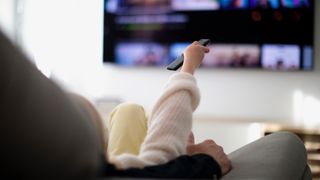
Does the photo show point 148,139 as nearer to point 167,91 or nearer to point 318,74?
point 167,91

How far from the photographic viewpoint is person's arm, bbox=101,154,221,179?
1.90ft

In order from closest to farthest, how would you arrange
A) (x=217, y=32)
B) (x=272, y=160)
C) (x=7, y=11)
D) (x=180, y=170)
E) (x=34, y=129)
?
1. (x=34, y=129)
2. (x=180, y=170)
3. (x=272, y=160)
4. (x=217, y=32)
5. (x=7, y=11)

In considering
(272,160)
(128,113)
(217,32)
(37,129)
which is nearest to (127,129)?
(128,113)

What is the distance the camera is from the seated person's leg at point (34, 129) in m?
0.38

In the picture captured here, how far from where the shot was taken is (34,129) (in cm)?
38

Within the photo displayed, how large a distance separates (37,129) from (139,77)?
2.72 m

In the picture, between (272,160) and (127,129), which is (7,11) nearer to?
(127,129)

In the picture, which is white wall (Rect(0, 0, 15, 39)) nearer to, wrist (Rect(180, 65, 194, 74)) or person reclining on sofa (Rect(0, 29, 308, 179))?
wrist (Rect(180, 65, 194, 74))

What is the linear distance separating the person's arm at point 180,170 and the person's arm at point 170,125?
29 mm

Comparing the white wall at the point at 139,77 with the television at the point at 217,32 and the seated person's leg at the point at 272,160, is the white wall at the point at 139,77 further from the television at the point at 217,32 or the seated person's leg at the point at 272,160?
the seated person's leg at the point at 272,160

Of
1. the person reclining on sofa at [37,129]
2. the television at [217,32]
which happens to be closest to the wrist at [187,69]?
the person reclining on sofa at [37,129]

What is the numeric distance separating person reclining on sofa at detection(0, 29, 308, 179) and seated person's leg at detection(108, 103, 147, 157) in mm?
562

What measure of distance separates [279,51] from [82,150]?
2.64m

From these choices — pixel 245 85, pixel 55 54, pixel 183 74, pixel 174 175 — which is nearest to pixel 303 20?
pixel 245 85
